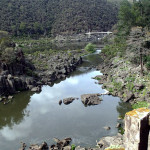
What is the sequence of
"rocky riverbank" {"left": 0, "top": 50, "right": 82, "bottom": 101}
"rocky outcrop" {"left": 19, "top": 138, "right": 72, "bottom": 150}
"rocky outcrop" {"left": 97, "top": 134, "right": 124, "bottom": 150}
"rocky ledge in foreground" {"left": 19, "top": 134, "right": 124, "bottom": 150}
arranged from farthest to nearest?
"rocky riverbank" {"left": 0, "top": 50, "right": 82, "bottom": 101}
"rocky outcrop" {"left": 19, "top": 138, "right": 72, "bottom": 150}
"rocky ledge in foreground" {"left": 19, "top": 134, "right": 124, "bottom": 150}
"rocky outcrop" {"left": 97, "top": 134, "right": 124, "bottom": 150}

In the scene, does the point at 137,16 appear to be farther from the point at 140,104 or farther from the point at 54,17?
the point at 54,17

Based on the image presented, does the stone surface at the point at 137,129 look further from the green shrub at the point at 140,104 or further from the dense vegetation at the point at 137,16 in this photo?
the dense vegetation at the point at 137,16

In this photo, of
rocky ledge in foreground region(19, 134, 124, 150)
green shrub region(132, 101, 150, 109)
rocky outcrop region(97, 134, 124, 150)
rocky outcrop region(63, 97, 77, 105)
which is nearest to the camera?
rocky outcrop region(97, 134, 124, 150)

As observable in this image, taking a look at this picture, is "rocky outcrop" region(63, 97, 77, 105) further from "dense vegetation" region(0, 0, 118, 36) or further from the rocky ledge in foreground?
"dense vegetation" region(0, 0, 118, 36)

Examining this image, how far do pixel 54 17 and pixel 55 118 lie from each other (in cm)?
14369

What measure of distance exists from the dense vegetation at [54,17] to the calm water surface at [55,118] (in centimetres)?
9988

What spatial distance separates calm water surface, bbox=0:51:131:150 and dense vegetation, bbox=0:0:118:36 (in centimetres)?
9988

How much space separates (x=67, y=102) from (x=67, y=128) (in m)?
8.67

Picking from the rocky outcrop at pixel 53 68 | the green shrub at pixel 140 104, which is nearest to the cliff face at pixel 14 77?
the rocky outcrop at pixel 53 68

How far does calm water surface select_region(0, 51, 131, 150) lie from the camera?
27.1m

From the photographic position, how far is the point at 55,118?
32.4 meters

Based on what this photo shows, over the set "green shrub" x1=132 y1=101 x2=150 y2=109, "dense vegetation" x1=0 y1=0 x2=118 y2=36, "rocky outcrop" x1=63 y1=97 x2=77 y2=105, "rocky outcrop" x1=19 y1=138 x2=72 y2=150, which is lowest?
"rocky outcrop" x1=19 y1=138 x2=72 y2=150

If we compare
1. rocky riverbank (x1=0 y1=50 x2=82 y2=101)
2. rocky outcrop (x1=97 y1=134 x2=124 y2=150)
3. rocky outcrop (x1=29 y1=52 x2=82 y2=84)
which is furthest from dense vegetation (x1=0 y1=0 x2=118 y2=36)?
rocky outcrop (x1=97 y1=134 x2=124 y2=150)

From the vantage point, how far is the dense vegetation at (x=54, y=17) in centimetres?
13900
